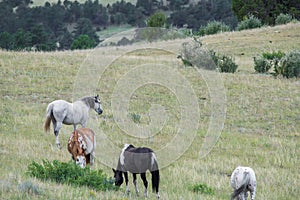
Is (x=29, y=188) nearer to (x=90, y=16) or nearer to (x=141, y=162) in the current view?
(x=141, y=162)

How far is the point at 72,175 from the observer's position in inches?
351

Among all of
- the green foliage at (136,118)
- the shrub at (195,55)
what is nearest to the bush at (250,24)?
the shrub at (195,55)

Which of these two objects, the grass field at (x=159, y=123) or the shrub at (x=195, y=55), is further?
the shrub at (x=195, y=55)

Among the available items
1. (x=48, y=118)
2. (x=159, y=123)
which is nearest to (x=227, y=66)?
(x=159, y=123)

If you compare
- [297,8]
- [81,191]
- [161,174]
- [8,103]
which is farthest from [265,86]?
[297,8]

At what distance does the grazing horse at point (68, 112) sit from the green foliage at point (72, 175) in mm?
4046

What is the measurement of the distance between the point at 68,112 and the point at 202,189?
5.17 metres

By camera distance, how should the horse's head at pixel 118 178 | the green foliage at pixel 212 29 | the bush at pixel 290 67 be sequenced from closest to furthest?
the horse's head at pixel 118 178 → the bush at pixel 290 67 → the green foliage at pixel 212 29

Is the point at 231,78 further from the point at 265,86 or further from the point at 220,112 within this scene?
the point at 220,112

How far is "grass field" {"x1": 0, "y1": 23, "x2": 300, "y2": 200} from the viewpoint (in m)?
10.3

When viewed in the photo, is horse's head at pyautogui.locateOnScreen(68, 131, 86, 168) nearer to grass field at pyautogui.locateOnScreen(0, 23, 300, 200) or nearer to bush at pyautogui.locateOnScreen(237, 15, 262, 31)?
grass field at pyautogui.locateOnScreen(0, 23, 300, 200)

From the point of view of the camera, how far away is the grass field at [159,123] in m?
10.3

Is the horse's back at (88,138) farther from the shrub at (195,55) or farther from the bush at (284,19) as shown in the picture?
the bush at (284,19)

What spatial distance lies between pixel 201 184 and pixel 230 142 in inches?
200
